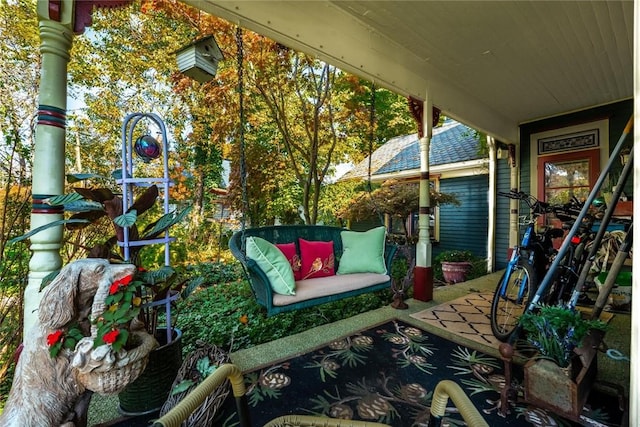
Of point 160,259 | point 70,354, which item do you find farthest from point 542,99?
point 160,259

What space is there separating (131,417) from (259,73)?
4.96 m

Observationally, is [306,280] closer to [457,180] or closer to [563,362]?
[563,362]

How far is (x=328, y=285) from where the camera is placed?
2398mm

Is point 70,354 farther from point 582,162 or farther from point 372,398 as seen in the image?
point 582,162

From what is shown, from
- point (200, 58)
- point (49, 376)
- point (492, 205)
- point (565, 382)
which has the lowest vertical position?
point (565, 382)

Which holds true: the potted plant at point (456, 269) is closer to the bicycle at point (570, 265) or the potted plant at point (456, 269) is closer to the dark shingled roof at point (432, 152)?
the dark shingled roof at point (432, 152)

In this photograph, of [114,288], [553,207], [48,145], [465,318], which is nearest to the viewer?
[114,288]

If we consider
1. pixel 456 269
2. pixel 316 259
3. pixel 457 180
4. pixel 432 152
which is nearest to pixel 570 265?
pixel 316 259

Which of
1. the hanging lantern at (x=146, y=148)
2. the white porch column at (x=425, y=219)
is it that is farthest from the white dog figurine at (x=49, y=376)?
the white porch column at (x=425, y=219)

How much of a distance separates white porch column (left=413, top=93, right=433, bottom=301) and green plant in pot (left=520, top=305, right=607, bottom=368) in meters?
1.81

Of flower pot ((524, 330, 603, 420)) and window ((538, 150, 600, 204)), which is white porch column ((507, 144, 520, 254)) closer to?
window ((538, 150, 600, 204))

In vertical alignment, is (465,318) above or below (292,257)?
below

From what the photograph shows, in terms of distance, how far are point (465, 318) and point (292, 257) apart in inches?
74.6

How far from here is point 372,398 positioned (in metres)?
1.66
